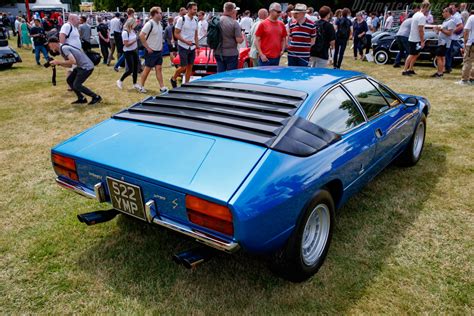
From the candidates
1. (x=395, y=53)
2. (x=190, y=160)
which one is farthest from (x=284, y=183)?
(x=395, y=53)

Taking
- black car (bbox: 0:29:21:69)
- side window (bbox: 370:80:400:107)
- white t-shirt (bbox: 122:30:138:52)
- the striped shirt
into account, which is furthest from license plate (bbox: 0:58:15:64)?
side window (bbox: 370:80:400:107)

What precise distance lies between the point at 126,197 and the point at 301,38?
5.31 meters

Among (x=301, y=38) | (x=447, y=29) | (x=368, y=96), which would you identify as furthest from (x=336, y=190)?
(x=447, y=29)

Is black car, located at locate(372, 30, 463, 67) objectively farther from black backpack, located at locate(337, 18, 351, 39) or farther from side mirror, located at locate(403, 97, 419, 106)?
side mirror, located at locate(403, 97, 419, 106)

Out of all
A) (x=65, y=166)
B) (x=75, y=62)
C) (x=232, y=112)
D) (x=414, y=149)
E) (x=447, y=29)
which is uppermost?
(x=447, y=29)

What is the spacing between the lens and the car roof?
2.98 metres

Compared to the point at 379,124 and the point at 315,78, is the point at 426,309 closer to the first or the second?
the point at 379,124

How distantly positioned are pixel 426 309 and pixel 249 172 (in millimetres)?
1420

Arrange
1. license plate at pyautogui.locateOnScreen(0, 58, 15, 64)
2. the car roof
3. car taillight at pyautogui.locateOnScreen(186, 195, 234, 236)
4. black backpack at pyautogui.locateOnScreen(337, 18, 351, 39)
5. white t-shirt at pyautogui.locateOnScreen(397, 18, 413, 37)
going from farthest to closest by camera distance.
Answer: license plate at pyautogui.locateOnScreen(0, 58, 15, 64) → black backpack at pyautogui.locateOnScreen(337, 18, 351, 39) → white t-shirt at pyautogui.locateOnScreen(397, 18, 413, 37) → the car roof → car taillight at pyautogui.locateOnScreen(186, 195, 234, 236)

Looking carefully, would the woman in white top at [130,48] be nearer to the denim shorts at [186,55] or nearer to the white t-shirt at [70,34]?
the denim shorts at [186,55]

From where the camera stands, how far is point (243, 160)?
2.22 meters

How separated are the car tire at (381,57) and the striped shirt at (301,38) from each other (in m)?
6.65

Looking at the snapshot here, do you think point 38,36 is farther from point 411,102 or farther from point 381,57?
point 411,102

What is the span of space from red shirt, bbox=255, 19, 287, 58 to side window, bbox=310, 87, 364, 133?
381cm
